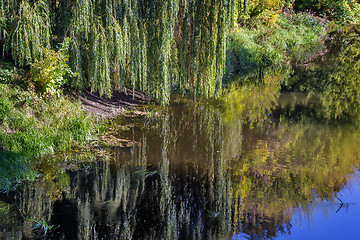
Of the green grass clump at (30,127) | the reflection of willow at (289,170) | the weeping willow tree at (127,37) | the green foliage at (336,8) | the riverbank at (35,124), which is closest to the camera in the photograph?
the reflection of willow at (289,170)

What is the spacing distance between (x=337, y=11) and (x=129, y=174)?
2518 centimetres

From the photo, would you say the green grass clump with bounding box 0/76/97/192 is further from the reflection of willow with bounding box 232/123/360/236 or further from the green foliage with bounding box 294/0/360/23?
the green foliage with bounding box 294/0/360/23

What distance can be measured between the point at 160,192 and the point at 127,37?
171 inches

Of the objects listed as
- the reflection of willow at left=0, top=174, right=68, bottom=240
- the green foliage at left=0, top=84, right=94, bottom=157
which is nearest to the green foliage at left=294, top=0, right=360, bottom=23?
the green foliage at left=0, top=84, right=94, bottom=157

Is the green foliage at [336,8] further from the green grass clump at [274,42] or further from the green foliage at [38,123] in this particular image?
the green foliage at [38,123]

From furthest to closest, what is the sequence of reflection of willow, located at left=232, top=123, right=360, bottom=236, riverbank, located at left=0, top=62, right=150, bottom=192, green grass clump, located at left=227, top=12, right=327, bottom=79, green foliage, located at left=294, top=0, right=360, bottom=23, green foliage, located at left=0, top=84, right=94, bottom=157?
green foliage, located at left=294, top=0, right=360, bottom=23
green grass clump, located at left=227, top=12, right=327, bottom=79
green foliage, located at left=0, top=84, right=94, bottom=157
riverbank, located at left=0, top=62, right=150, bottom=192
reflection of willow, located at left=232, top=123, right=360, bottom=236

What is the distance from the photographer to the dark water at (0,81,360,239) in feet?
16.5

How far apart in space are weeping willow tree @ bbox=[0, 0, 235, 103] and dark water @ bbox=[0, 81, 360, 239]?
1292 mm

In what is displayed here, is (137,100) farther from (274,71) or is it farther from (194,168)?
(274,71)

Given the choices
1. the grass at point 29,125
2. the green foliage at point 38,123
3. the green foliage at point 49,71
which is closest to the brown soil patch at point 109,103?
the grass at point 29,125

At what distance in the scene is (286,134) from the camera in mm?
8812

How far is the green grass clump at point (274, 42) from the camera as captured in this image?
17906mm

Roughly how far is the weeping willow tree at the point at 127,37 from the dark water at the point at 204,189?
50.9 inches

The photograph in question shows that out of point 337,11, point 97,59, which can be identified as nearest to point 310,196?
point 97,59
